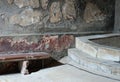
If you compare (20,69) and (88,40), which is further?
(88,40)

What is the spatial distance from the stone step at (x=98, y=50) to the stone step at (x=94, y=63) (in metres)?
0.08

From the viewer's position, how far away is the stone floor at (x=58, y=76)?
10.3 ft

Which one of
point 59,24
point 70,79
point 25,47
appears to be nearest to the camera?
point 70,79

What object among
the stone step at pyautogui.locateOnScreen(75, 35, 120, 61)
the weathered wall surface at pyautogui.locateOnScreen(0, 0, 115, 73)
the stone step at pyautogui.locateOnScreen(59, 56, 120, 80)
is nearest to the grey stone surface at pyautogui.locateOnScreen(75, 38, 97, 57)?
the stone step at pyautogui.locateOnScreen(75, 35, 120, 61)

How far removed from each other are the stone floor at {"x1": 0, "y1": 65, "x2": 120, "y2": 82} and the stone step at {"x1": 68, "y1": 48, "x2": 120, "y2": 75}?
126 millimetres

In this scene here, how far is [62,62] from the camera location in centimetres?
400

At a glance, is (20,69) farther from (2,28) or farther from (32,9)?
(32,9)

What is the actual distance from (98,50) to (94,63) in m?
0.24

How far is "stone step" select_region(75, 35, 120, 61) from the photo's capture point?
10.7 ft

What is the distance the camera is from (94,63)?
334cm

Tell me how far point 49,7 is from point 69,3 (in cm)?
42

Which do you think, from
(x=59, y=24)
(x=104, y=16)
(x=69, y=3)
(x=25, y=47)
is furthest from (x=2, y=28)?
(x=104, y=16)

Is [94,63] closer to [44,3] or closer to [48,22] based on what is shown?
[48,22]

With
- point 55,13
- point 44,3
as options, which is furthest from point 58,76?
point 44,3
